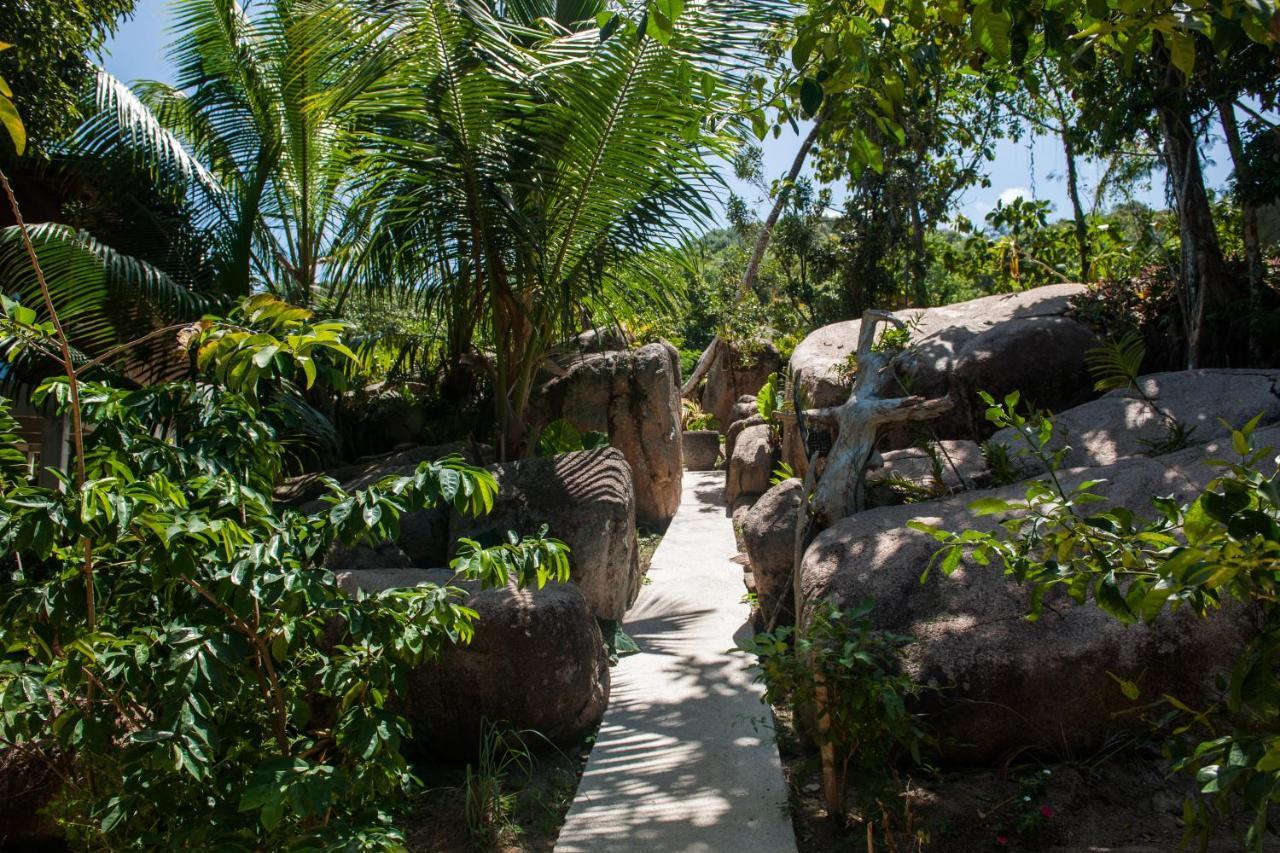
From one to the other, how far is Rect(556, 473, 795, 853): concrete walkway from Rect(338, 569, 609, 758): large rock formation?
1.30ft

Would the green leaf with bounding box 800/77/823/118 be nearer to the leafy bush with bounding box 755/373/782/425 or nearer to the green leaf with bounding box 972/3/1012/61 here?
the green leaf with bounding box 972/3/1012/61

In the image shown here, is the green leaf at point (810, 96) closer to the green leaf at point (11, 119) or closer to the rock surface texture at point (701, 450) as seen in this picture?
the green leaf at point (11, 119)

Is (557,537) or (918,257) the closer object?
(557,537)

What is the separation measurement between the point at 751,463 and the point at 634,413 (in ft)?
4.85

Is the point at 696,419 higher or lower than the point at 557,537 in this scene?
higher

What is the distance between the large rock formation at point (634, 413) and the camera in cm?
1057

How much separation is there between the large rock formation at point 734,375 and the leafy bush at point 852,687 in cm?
1102

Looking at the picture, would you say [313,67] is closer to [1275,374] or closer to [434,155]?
[434,155]

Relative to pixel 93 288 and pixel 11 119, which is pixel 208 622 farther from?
pixel 93 288

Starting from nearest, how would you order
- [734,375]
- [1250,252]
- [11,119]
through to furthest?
[11,119], [1250,252], [734,375]

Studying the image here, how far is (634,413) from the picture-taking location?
34.8ft

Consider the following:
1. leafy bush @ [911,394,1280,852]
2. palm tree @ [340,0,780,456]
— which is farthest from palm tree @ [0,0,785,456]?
leafy bush @ [911,394,1280,852]

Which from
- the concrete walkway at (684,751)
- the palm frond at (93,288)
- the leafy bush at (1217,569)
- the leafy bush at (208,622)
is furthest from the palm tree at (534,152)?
the leafy bush at (1217,569)

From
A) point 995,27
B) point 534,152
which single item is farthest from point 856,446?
point 995,27
